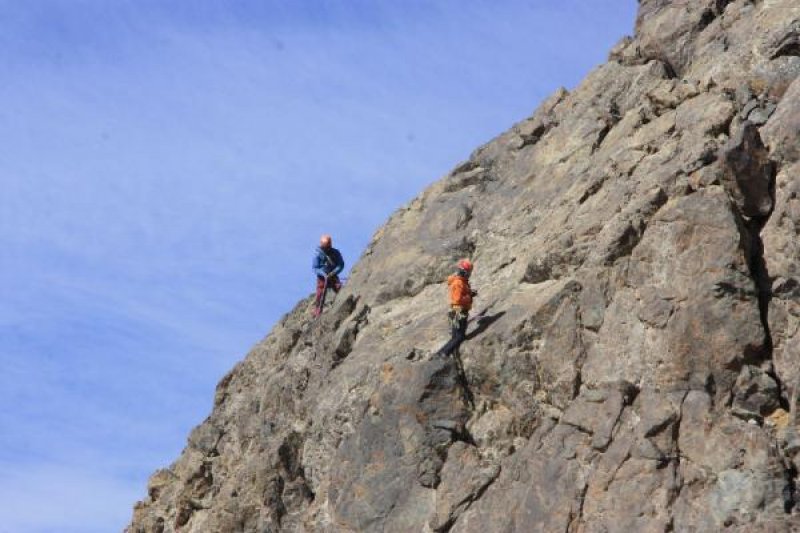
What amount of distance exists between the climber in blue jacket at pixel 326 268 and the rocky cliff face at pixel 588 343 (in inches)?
77.4

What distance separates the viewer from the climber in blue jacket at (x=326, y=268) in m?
47.2

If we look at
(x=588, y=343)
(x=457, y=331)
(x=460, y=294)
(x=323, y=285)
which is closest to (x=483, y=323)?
(x=457, y=331)

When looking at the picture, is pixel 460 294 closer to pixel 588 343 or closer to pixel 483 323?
pixel 483 323

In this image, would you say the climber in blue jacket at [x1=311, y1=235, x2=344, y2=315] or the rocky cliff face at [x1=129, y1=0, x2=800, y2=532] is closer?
the rocky cliff face at [x1=129, y1=0, x2=800, y2=532]

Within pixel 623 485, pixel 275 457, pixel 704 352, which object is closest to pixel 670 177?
pixel 704 352

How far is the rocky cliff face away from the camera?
29.6 meters

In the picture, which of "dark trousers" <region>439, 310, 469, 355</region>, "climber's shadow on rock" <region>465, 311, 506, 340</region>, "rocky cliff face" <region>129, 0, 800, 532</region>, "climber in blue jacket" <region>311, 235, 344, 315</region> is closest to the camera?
"rocky cliff face" <region>129, 0, 800, 532</region>

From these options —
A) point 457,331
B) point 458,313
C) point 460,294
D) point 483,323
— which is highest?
point 460,294

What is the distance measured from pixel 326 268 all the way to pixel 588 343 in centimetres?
1632

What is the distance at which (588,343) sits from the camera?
3312 cm

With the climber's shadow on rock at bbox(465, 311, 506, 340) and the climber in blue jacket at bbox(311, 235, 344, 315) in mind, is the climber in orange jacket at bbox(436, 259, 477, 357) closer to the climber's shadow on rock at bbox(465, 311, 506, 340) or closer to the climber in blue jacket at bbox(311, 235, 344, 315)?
the climber's shadow on rock at bbox(465, 311, 506, 340)

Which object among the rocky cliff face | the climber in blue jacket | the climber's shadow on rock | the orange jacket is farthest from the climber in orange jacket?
the climber in blue jacket

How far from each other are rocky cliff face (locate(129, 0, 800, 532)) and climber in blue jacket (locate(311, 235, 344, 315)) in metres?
1.97

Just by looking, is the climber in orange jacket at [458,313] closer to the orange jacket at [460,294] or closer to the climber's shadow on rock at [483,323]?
the orange jacket at [460,294]
